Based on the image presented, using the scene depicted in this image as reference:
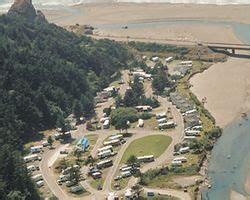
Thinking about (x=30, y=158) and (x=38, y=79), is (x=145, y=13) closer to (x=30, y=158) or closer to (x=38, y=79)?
(x=38, y=79)

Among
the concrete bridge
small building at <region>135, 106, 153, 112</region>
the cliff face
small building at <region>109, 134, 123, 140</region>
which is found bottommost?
small building at <region>109, 134, 123, 140</region>

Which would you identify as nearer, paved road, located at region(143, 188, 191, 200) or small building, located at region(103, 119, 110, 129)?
paved road, located at region(143, 188, 191, 200)

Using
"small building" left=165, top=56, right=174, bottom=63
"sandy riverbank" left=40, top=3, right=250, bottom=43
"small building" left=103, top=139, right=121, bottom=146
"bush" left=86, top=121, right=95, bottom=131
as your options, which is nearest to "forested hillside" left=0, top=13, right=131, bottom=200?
"bush" left=86, top=121, right=95, bottom=131

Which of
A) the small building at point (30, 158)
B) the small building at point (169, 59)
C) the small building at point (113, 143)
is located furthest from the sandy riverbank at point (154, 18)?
the small building at point (30, 158)

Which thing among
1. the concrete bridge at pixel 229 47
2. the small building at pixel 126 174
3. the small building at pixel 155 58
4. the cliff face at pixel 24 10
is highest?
the cliff face at pixel 24 10

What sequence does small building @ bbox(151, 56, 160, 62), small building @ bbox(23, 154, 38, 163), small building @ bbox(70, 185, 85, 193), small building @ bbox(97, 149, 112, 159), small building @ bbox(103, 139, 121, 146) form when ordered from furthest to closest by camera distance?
small building @ bbox(151, 56, 160, 62) < small building @ bbox(103, 139, 121, 146) < small building @ bbox(23, 154, 38, 163) < small building @ bbox(97, 149, 112, 159) < small building @ bbox(70, 185, 85, 193)

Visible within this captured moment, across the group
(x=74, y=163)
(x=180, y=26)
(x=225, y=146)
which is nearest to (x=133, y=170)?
(x=74, y=163)

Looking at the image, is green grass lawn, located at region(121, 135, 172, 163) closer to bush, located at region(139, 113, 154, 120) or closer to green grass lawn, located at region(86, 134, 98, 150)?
green grass lawn, located at region(86, 134, 98, 150)

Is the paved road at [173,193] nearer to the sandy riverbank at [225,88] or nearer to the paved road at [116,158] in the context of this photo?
the paved road at [116,158]
